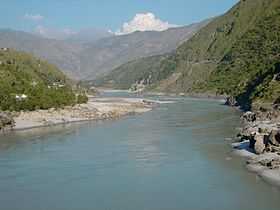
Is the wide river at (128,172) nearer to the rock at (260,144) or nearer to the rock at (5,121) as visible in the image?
the rock at (260,144)

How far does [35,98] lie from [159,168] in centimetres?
5031

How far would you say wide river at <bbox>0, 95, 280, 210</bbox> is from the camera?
3030cm

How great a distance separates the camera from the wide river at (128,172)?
1193 inches

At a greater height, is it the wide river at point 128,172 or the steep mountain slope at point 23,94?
the steep mountain slope at point 23,94

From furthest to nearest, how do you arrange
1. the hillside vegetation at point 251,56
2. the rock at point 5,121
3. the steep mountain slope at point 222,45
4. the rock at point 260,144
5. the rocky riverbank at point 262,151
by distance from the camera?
1. the steep mountain slope at point 222,45
2. the hillside vegetation at point 251,56
3. the rock at point 5,121
4. the rock at point 260,144
5. the rocky riverbank at point 262,151

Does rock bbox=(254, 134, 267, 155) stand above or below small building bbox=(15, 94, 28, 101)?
below

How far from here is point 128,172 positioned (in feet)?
127

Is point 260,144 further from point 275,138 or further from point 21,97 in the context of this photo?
point 21,97

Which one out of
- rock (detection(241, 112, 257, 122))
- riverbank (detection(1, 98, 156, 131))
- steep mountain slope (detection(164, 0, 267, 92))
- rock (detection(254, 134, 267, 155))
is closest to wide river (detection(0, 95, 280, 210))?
rock (detection(254, 134, 267, 155))

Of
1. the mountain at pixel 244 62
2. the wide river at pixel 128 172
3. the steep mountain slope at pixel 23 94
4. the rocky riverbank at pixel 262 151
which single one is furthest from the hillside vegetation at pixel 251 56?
the rocky riverbank at pixel 262 151

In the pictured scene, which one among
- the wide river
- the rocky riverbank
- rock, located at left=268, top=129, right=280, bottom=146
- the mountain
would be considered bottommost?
the wide river

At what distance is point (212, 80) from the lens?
160 m

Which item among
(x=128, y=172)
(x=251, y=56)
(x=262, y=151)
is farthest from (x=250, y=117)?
(x=251, y=56)

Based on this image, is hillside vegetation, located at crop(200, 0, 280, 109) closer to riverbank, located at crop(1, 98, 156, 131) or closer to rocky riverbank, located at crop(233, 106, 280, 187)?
riverbank, located at crop(1, 98, 156, 131)
